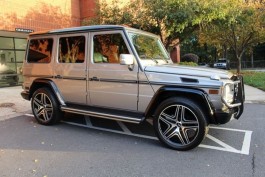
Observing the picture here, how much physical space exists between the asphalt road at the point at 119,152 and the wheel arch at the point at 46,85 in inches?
27.1

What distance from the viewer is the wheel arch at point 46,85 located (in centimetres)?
645

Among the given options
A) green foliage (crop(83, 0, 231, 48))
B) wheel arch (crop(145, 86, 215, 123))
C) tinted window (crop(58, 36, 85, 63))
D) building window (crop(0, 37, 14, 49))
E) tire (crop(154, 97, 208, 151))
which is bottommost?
tire (crop(154, 97, 208, 151))

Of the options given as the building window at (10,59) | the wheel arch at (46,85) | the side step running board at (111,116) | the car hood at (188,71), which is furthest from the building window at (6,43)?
the car hood at (188,71)

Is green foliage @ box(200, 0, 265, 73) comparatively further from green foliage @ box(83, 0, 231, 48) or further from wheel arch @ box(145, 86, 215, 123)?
wheel arch @ box(145, 86, 215, 123)

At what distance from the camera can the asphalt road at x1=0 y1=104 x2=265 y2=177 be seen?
13.8ft

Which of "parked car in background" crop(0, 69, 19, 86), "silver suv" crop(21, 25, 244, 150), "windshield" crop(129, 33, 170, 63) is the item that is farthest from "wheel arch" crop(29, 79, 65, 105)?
"parked car in background" crop(0, 69, 19, 86)

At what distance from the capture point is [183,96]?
16.5 feet

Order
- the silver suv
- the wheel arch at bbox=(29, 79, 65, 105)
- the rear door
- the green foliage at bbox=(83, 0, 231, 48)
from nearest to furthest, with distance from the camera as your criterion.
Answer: the silver suv, the rear door, the wheel arch at bbox=(29, 79, 65, 105), the green foliage at bbox=(83, 0, 231, 48)

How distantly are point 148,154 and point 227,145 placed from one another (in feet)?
4.85

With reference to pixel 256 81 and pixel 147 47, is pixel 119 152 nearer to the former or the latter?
pixel 147 47

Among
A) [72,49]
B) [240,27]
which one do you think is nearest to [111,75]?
[72,49]

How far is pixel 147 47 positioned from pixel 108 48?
0.80 meters

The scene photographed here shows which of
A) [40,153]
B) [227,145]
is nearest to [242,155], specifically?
[227,145]

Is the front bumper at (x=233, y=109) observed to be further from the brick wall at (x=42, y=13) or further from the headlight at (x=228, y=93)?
the brick wall at (x=42, y=13)
